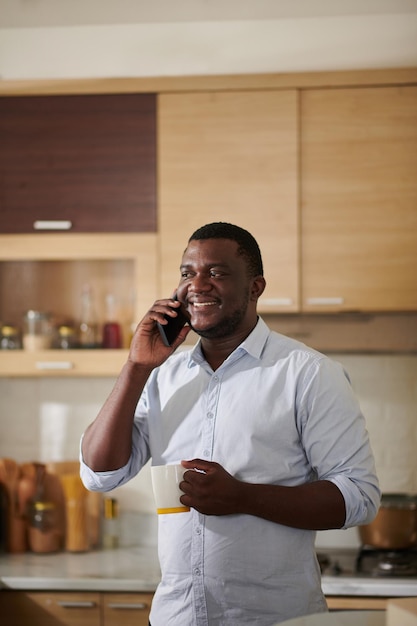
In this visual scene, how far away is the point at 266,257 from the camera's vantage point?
3057mm

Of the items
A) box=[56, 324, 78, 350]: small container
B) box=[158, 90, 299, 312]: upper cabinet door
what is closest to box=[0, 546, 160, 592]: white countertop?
box=[56, 324, 78, 350]: small container

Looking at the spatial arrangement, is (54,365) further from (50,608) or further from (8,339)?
(50,608)

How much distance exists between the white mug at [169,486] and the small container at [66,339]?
5.13 feet

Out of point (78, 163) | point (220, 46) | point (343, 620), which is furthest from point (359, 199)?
point (343, 620)

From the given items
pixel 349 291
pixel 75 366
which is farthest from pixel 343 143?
pixel 75 366

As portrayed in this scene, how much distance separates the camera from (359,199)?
3.04 metres

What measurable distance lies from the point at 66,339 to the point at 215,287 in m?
1.49

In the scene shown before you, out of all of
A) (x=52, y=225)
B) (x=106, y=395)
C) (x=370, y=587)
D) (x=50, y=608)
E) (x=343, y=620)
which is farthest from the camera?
(x=106, y=395)

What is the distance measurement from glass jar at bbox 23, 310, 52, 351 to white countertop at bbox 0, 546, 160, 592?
0.76m

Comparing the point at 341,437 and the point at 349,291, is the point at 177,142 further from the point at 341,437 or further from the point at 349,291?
the point at 341,437

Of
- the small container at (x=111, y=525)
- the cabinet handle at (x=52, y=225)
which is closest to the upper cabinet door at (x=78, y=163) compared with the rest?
the cabinet handle at (x=52, y=225)

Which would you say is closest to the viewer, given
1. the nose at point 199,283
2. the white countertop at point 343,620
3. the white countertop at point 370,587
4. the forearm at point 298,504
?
the white countertop at point 343,620

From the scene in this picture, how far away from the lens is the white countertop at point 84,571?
9.38ft

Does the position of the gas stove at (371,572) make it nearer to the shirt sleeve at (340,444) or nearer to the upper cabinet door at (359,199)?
the upper cabinet door at (359,199)
